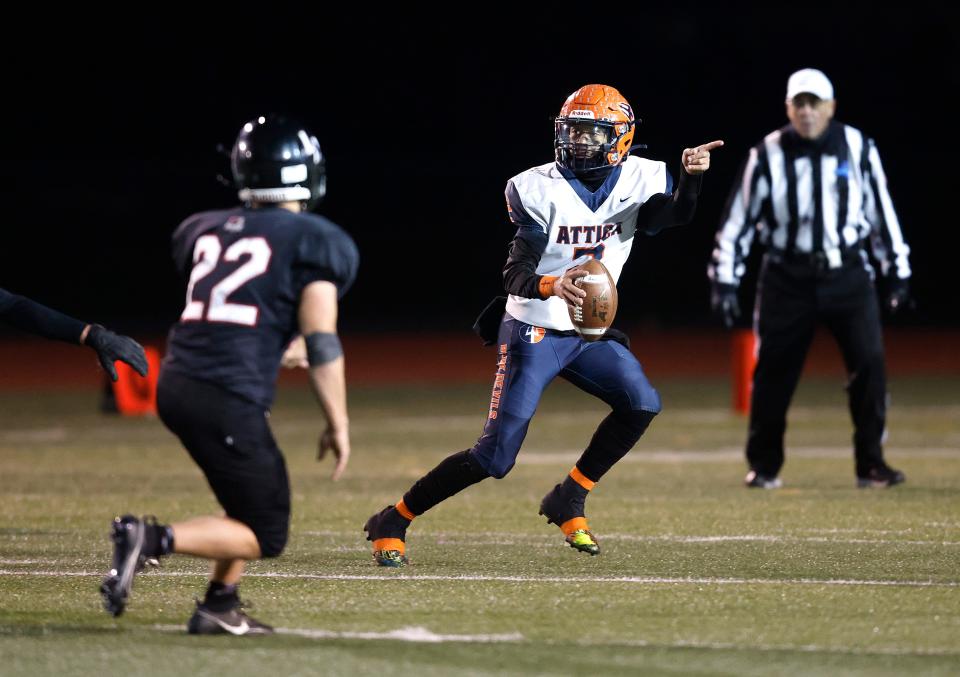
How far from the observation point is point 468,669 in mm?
3684

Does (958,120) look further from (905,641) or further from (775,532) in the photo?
(905,641)

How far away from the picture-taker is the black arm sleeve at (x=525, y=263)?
5.33 meters

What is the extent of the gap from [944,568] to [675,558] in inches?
36.0

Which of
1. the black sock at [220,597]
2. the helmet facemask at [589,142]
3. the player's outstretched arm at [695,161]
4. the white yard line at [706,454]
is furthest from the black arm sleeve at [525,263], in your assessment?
the white yard line at [706,454]

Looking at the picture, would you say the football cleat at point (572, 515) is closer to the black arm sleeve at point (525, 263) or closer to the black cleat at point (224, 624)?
the black arm sleeve at point (525, 263)

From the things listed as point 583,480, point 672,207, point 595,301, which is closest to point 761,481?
point 583,480

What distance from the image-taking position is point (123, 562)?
4016 mm

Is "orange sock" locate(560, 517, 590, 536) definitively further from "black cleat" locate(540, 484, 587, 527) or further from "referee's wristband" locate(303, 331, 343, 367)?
"referee's wristband" locate(303, 331, 343, 367)

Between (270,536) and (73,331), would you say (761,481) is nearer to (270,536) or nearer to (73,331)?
(73,331)

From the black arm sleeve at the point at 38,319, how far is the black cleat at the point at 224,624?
1.18 m

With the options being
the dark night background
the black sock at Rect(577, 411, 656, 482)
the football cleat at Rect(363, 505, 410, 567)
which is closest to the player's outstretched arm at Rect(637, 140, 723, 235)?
the black sock at Rect(577, 411, 656, 482)

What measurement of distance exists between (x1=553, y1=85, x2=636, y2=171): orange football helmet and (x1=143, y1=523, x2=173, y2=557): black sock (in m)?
2.25

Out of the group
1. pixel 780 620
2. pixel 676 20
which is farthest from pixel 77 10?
pixel 780 620

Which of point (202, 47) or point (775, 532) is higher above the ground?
point (202, 47)
